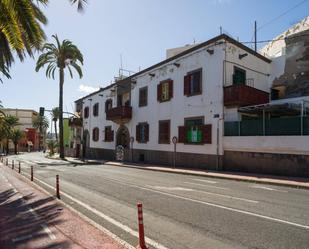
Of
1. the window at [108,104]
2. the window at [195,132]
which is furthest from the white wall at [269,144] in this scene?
the window at [108,104]

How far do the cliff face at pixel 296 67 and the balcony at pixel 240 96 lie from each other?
358 centimetres

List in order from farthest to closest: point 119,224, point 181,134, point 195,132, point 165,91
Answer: point 165,91
point 181,134
point 195,132
point 119,224

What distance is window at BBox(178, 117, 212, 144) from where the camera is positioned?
23.0 metres

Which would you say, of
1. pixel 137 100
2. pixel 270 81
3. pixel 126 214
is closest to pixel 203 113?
pixel 270 81

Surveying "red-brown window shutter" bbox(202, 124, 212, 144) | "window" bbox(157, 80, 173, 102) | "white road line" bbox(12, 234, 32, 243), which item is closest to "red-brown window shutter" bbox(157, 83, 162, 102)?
"window" bbox(157, 80, 173, 102)

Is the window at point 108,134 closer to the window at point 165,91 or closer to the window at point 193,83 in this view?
the window at point 165,91

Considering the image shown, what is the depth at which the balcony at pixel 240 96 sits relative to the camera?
21.1m

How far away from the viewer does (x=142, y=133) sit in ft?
103

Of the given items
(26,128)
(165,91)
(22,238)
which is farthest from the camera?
(26,128)

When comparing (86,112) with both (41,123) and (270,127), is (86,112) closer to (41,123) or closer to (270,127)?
(270,127)

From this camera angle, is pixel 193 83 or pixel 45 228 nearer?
pixel 45 228

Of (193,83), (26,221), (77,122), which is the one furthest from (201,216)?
(77,122)

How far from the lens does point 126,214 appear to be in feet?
26.6

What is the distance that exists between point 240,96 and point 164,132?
29.5 ft
